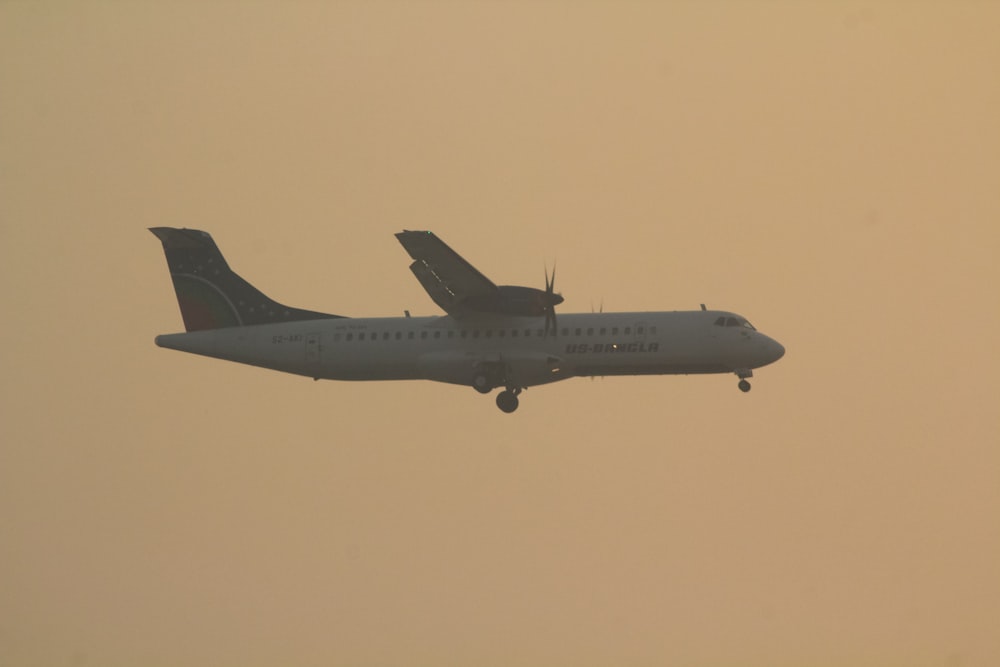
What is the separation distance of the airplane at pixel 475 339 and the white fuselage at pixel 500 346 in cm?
3

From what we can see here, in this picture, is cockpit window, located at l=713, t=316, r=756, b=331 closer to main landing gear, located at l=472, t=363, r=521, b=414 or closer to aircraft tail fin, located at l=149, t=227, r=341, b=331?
main landing gear, located at l=472, t=363, r=521, b=414

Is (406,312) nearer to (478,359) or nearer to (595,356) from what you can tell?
(478,359)

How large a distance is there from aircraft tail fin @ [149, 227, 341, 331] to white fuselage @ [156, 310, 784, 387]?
0.55 m

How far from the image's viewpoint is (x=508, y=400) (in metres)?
47.5

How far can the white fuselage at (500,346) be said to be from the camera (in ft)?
148

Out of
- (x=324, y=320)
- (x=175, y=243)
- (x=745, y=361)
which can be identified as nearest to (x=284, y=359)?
(x=324, y=320)

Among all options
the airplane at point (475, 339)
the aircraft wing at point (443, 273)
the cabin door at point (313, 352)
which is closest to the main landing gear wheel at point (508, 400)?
the airplane at point (475, 339)

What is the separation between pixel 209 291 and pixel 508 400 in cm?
1066

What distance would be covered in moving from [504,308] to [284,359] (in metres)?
7.41

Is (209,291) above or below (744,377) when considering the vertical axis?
above

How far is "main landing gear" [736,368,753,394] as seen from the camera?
45344 millimetres

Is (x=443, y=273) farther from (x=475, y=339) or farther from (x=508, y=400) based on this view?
(x=508, y=400)

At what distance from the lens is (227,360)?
49719 millimetres

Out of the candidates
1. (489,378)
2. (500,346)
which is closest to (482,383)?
(489,378)
